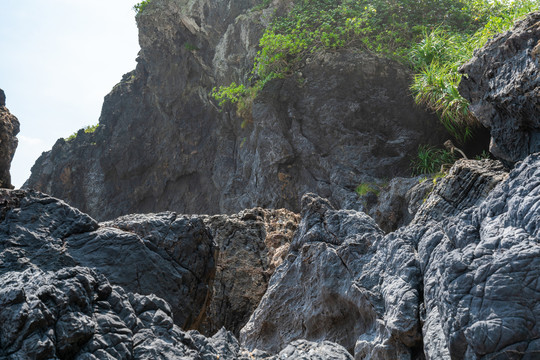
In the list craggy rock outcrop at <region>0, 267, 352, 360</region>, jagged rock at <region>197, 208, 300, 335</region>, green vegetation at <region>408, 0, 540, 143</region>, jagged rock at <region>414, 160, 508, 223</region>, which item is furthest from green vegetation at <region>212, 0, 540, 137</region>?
craggy rock outcrop at <region>0, 267, 352, 360</region>

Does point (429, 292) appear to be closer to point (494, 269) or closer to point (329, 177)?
point (494, 269)

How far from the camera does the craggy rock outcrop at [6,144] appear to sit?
9047 millimetres

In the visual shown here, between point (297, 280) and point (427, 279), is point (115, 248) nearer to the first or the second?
point (297, 280)

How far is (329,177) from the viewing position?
1301cm

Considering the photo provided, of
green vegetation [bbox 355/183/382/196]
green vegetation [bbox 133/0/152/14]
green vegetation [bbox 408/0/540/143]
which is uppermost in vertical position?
green vegetation [bbox 133/0/152/14]

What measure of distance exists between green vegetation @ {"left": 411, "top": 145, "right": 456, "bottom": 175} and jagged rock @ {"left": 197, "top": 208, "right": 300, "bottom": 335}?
3.86 m

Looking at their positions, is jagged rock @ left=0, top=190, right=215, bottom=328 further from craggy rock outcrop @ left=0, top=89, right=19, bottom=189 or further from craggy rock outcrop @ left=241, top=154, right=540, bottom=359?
craggy rock outcrop @ left=0, top=89, right=19, bottom=189

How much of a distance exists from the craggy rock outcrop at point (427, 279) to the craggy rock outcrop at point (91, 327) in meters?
0.73

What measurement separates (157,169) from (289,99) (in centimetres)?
947

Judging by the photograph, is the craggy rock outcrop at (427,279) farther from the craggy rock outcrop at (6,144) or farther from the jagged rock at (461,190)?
the craggy rock outcrop at (6,144)

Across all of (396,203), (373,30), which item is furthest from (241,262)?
(373,30)

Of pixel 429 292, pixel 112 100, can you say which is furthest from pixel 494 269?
pixel 112 100

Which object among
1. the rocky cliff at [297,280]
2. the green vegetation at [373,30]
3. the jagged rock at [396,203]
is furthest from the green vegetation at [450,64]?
the rocky cliff at [297,280]

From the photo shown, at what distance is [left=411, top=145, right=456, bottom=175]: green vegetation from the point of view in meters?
10.9
